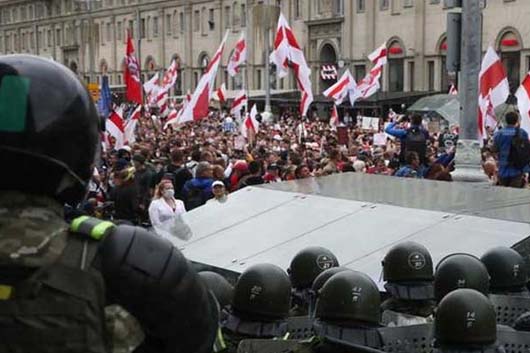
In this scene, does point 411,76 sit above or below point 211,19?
below

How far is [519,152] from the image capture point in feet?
38.5

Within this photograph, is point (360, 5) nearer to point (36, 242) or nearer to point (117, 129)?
point (117, 129)

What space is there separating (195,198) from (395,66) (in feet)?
140

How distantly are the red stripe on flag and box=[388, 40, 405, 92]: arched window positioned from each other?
120ft

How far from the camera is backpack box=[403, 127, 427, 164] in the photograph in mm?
13938

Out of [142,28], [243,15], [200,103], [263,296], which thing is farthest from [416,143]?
[142,28]

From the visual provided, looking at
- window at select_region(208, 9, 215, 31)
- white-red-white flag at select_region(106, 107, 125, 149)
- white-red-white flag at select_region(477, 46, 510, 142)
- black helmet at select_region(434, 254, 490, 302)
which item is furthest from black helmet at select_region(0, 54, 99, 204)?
window at select_region(208, 9, 215, 31)

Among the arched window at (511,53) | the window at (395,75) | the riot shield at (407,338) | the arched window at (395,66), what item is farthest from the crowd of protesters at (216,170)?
the window at (395,75)

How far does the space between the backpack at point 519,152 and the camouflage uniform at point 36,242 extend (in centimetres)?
1038

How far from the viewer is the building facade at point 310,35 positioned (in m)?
45.8

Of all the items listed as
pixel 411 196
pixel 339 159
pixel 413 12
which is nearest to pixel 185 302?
pixel 411 196

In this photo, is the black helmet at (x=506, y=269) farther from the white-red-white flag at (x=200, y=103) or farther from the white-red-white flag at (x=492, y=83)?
the white-red-white flag at (x=200, y=103)

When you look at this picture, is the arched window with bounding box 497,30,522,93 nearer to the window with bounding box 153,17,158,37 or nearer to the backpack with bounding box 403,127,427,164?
the backpack with bounding box 403,127,427,164

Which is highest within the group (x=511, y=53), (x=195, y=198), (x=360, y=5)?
(x=360, y=5)
